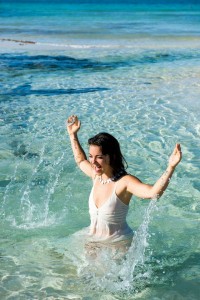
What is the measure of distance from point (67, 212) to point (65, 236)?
0.87 m

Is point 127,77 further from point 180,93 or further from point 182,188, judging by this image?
point 182,188

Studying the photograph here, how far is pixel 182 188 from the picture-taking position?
293 inches

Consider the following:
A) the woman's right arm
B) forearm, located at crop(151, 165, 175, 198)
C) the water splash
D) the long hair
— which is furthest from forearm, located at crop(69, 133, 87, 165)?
forearm, located at crop(151, 165, 175, 198)

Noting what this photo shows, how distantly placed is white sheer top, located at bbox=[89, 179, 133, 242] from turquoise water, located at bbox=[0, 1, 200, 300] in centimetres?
14

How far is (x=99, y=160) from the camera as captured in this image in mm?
4418

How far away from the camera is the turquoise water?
4.75 m

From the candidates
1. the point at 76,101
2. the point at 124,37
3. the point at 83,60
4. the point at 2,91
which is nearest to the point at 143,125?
the point at 76,101

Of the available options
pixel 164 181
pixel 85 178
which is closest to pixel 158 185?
pixel 164 181

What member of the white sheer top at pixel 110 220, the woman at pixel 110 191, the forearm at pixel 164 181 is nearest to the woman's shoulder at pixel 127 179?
the woman at pixel 110 191

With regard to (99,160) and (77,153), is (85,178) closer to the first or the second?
(77,153)

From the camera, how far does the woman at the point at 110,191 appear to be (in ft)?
14.3

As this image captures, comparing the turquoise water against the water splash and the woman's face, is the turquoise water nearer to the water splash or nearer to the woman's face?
the water splash

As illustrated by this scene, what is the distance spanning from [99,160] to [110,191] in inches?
11.4

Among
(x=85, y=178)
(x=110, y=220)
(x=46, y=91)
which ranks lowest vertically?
(x=85, y=178)
